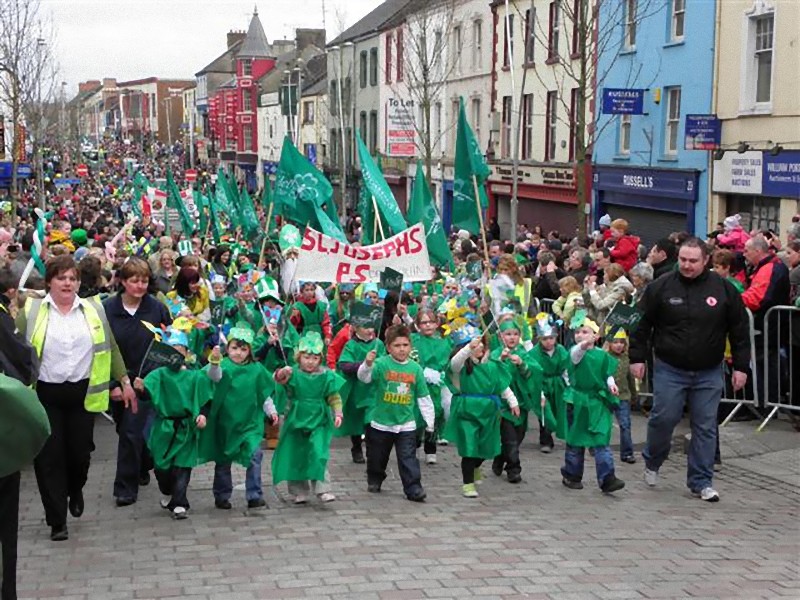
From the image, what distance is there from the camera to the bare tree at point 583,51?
934 inches

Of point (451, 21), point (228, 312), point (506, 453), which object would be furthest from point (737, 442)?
point (451, 21)

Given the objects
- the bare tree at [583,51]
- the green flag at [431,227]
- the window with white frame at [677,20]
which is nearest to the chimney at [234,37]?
the bare tree at [583,51]

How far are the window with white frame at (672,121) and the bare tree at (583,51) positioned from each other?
1511 mm

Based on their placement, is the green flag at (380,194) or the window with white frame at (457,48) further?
the window with white frame at (457,48)

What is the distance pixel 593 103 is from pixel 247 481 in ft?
79.4

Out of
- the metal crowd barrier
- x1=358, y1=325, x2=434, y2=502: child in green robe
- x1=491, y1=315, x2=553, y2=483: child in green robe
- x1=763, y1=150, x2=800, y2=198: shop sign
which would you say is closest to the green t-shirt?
x1=358, y1=325, x2=434, y2=502: child in green robe

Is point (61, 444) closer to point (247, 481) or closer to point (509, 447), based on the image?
point (247, 481)

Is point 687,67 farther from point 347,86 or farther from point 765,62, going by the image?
point 347,86

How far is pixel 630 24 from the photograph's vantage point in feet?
91.0

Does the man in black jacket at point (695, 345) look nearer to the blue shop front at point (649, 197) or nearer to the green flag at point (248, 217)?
the green flag at point (248, 217)

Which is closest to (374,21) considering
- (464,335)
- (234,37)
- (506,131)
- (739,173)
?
(506,131)

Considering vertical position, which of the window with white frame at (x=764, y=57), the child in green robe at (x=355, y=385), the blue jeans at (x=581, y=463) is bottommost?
the blue jeans at (x=581, y=463)

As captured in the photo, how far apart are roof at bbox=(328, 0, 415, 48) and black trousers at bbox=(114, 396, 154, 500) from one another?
4051 centimetres

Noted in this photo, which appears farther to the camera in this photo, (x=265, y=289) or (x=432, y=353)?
(x=265, y=289)
